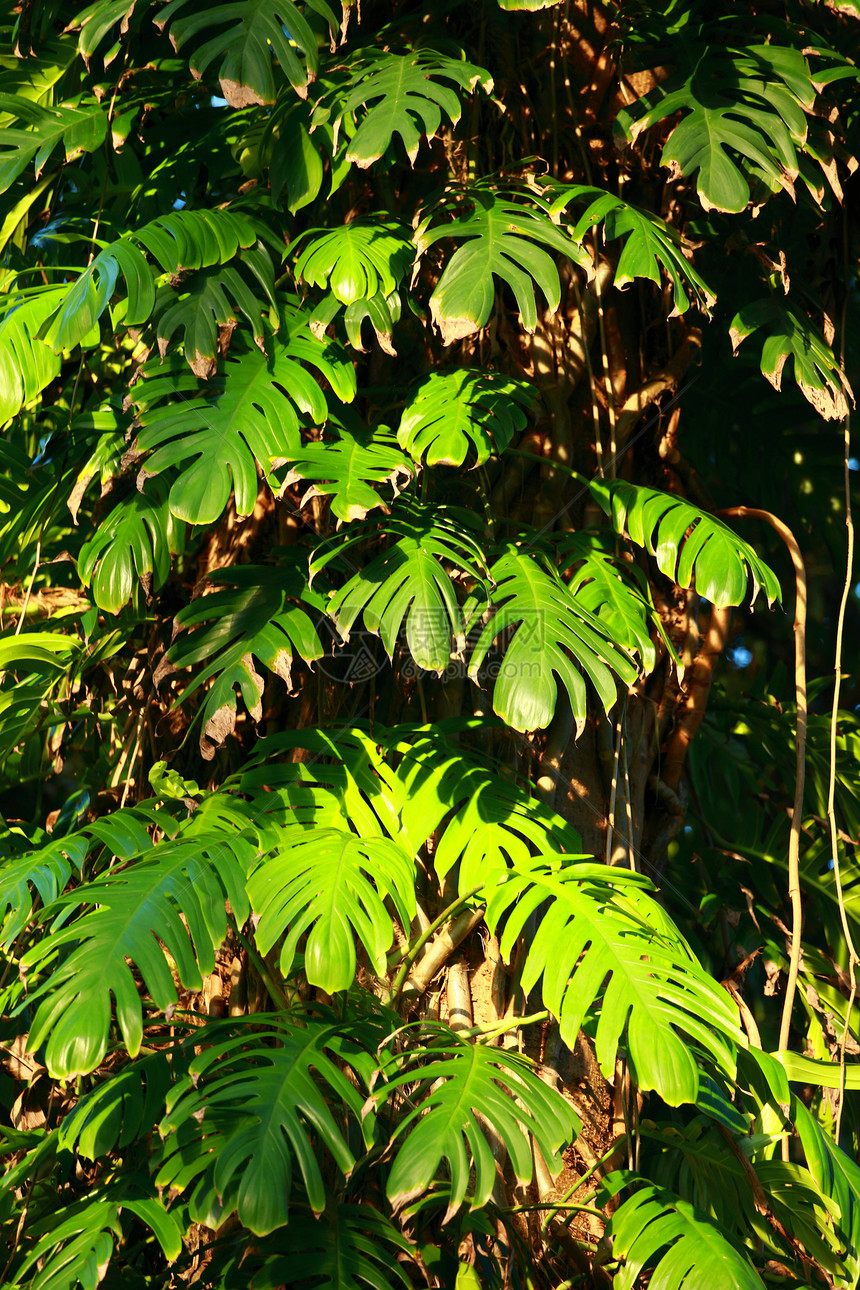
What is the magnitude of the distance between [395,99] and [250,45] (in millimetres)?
220

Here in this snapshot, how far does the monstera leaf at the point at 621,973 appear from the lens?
47.6 inches

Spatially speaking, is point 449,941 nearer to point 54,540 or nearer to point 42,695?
point 42,695

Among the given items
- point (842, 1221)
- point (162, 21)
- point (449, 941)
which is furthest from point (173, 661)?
point (842, 1221)

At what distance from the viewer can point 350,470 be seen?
1.45 metres

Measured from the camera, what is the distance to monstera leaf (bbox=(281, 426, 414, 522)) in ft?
4.49

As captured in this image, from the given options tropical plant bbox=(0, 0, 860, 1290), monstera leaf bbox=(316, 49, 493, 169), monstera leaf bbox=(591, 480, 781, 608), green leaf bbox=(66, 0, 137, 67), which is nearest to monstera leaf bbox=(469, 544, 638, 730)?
tropical plant bbox=(0, 0, 860, 1290)

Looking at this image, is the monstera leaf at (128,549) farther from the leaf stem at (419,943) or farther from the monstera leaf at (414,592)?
the leaf stem at (419,943)

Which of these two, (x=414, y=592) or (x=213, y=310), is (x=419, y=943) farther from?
(x=213, y=310)

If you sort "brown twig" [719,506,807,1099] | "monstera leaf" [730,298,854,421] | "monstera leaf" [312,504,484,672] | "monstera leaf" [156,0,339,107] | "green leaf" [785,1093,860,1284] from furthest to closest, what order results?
"brown twig" [719,506,807,1099]
"monstera leaf" [730,298,854,421]
"green leaf" [785,1093,860,1284]
"monstera leaf" [156,0,339,107]
"monstera leaf" [312,504,484,672]

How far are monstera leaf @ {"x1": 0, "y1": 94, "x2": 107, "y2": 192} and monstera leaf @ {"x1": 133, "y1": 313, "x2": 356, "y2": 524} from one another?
49 centimetres

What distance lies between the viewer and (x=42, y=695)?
2.03 metres

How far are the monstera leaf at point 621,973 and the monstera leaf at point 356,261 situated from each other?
0.89 m

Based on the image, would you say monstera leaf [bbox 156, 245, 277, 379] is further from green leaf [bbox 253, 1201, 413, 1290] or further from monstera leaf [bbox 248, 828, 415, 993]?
green leaf [bbox 253, 1201, 413, 1290]

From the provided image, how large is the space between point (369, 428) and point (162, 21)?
0.65 m
